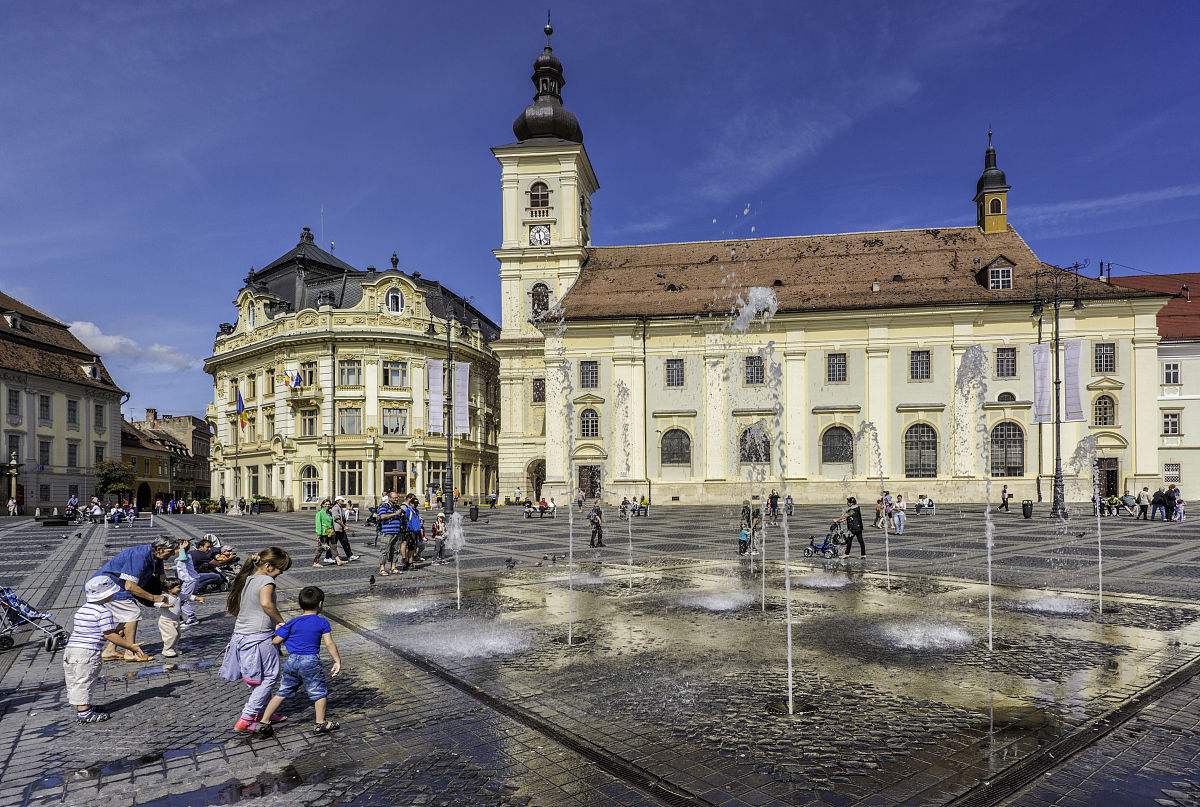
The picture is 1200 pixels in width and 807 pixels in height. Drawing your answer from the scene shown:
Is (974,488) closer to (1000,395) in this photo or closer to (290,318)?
(1000,395)

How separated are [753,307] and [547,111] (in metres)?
19.9

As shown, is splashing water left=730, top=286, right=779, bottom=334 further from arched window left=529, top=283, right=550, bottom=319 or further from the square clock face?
the square clock face

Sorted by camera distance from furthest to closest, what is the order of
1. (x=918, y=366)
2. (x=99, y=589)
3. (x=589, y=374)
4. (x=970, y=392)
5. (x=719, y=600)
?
(x=589, y=374) < (x=918, y=366) < (x=970, y=392) < (x=719, y=600) < (x=99, y=589)

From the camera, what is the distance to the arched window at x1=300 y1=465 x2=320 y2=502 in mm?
50781

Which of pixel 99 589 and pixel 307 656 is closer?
pixel 307 656

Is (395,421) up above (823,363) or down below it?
below

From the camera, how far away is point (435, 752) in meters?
5.70

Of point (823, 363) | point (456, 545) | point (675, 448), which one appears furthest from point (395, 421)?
point (456, 545)

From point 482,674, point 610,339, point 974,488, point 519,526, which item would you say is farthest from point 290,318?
point 482,674

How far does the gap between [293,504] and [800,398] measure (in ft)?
112

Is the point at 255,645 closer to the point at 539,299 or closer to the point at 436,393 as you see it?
the point at 436,393

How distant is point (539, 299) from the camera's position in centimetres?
4912

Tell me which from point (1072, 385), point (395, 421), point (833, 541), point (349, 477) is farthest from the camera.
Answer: point (395, 421)

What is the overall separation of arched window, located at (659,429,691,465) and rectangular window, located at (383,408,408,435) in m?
18.7
